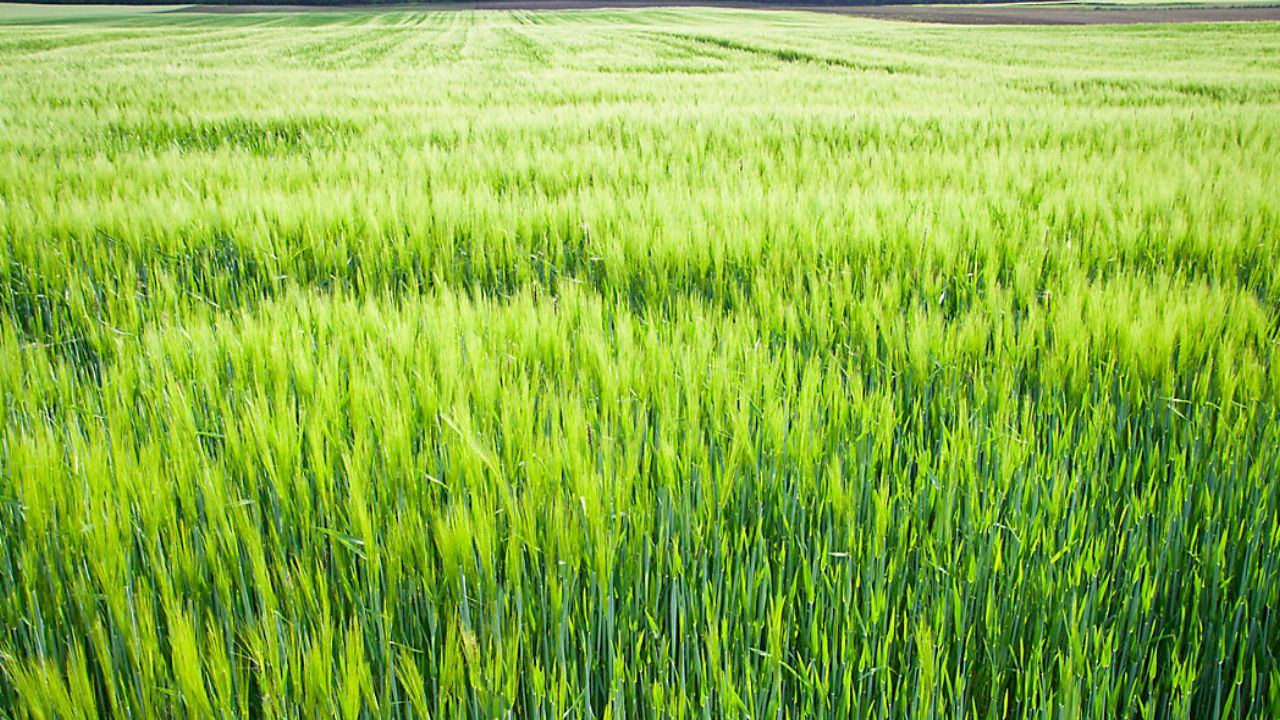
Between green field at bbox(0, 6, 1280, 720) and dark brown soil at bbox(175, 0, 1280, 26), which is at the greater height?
dark brown soil at bbox(175, 0, 1280, 26)

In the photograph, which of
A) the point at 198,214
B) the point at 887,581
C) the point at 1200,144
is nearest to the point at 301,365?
the point at 887,581

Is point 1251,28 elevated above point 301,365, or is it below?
above

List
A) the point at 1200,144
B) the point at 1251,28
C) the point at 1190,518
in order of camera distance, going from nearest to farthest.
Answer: the point at 1190,518 < the point at 1200,144 < the point at 1251,28

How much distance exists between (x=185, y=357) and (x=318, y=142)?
3.36 meters

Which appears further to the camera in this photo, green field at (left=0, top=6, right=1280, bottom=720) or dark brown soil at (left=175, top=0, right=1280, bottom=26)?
dark brown soil at (left=175, top=0, right=1280, bottom=26)

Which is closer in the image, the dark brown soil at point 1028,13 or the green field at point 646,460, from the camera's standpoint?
the green field at point 646,460

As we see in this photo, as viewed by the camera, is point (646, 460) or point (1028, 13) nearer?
point (646, 460)

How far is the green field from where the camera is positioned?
2.20ft

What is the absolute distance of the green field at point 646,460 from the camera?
2.20 ft

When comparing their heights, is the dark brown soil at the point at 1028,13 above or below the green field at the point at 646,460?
above

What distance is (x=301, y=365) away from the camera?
3.76ft

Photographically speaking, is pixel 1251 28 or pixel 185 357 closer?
pixel 185 357

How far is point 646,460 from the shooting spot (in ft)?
2.91

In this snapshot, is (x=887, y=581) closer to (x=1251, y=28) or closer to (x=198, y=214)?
(x=198, y=214)
